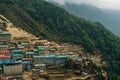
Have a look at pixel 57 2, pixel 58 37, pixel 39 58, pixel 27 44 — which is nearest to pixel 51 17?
pixel 58 37

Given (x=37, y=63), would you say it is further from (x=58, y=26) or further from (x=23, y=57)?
(x=58, y=26)

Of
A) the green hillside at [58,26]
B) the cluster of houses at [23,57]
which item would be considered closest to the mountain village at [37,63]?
the cluster of houses at [23,57]

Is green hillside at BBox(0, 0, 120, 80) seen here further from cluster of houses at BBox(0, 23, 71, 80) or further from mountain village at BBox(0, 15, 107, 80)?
cluster of houses at BBox(0, 23, 71, 80)

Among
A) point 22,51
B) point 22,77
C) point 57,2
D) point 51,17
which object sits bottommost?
point 22,77

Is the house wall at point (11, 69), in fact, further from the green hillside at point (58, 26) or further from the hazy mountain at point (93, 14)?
the hazy mountain at point (93, 14)

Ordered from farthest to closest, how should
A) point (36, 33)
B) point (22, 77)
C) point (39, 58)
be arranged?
point (36, 33)
point (39, 58)
point (22, 77)

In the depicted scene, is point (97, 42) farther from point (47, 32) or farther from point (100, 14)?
point (100, 14)
